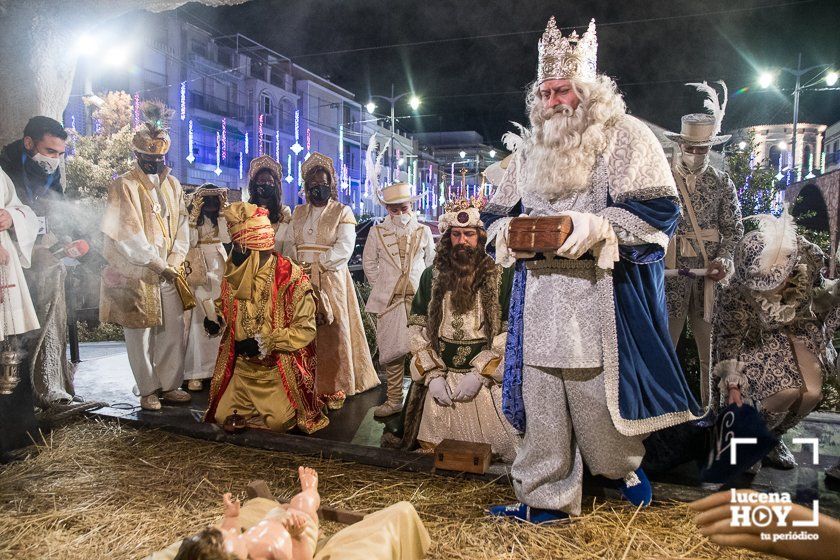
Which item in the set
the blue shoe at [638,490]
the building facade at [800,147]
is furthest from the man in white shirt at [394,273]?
the building facade at [800,147]

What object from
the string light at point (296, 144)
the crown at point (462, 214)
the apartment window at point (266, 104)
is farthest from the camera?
the apartment window at point (266, 104)

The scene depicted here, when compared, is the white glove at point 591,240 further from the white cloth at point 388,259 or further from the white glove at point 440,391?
the white cloth at point 388,259

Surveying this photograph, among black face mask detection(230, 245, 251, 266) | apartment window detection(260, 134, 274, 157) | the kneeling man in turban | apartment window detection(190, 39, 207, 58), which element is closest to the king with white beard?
the kneeling man in turban

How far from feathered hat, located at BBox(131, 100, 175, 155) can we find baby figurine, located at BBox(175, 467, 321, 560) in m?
3.74

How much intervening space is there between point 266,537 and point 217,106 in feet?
82.8

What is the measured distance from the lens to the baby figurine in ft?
5.41

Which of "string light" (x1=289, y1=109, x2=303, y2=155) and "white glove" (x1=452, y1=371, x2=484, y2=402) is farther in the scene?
"string light" (x1=289, y1=109, x2=303, y2=155)

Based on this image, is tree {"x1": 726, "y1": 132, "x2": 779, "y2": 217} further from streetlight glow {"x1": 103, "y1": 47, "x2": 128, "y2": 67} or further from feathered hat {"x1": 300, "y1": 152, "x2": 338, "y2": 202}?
streetlight glow {"x1": 103, "y1": 47, "x2": 128, "y2": 67}

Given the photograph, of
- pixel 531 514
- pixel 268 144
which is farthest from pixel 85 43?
pixel 268 144

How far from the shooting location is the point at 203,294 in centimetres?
565

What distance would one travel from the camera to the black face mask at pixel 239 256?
14.3 ft

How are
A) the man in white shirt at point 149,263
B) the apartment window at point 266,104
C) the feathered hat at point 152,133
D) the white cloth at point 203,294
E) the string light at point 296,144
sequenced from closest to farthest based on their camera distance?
the man in white shirt at point 149,263 < the feathered hat at point 152,133 < the white cloth at point 203,294 < the string light at point 296,144 < the apartment window at point 266,104

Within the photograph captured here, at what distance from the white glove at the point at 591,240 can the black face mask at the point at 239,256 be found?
258 centimetres

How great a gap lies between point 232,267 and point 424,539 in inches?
104
